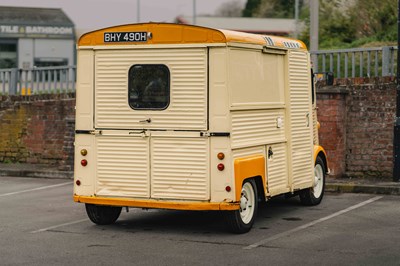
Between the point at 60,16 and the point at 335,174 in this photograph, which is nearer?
the point at 335,174

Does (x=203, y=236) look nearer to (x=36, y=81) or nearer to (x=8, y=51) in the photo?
(x=36, y=81)

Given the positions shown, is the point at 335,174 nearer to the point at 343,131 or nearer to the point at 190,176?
the point at 343,131

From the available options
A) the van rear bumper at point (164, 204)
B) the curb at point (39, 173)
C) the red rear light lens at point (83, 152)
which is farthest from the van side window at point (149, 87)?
the curb at point (39, 173)

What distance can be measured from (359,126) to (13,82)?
29.6 feet

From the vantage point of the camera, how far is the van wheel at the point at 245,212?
11.2 metres

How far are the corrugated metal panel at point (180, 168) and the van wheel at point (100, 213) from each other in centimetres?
108

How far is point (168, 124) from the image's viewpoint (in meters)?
11.4

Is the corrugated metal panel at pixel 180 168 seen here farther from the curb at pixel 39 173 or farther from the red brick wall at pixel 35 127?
the red brick wall at pixel 35 127

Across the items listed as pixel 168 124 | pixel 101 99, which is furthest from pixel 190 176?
pixel 101 99

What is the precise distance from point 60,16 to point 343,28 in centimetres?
4516

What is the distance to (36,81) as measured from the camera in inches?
870

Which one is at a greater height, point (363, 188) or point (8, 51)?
point (8, 51)

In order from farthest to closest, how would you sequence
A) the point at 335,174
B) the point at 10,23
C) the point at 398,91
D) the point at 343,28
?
the point at 10,23, the point at 343,28, the point at 335,174, the point at 398,91

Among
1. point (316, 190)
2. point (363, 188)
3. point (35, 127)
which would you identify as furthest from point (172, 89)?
point (35, 127)
